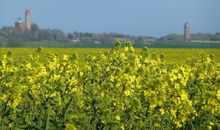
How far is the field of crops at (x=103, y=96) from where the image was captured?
4957 millimetres

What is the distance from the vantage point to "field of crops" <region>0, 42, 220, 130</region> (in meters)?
4.96

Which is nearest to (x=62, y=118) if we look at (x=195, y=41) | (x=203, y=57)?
(x=203, y=57)

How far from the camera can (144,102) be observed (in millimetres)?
5109

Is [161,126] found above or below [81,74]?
below

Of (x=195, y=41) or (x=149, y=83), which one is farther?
(x=195, y=41)

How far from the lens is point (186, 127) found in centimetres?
548

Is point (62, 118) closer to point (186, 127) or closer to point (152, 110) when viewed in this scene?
point (152, 110)

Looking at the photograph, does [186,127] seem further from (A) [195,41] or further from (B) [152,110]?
(A) [195,41]

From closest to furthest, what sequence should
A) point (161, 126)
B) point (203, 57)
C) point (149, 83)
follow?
point (149, 83), point (161, 126), point (203, 57)

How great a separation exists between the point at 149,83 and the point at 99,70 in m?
0.85

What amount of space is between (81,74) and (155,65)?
1346 mm

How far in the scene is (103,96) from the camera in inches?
196

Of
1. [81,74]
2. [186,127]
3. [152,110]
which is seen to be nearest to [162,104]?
[152,110]

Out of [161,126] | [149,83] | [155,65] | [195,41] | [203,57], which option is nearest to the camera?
[149,83]
